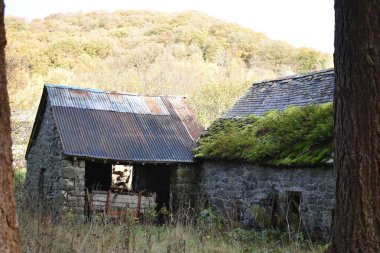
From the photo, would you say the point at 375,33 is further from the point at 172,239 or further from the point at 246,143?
the point at 246,143

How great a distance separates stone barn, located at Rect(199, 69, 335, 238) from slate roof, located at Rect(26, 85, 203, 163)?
107cm

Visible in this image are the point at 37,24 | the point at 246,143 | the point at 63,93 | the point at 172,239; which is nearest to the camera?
the point at 172,239

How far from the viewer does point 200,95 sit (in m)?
33.6

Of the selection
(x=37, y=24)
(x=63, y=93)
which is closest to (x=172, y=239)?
(x=63, y=93)

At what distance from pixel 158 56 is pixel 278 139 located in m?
35.8

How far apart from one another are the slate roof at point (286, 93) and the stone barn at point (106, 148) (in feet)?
6.00

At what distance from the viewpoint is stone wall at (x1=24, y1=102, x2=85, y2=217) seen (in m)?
13.3

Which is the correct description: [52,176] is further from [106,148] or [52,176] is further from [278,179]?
[278,179]

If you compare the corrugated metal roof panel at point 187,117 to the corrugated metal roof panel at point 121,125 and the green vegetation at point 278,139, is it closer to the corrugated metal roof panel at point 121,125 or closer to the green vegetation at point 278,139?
the corrugated metal roof panel at point 121,125

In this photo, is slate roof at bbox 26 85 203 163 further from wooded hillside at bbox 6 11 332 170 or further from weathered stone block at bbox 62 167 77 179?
wooded hillside at bbox 6 11 332 170

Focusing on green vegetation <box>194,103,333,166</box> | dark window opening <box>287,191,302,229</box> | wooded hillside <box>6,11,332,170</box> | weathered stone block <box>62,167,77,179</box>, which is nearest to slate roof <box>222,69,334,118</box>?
green vegetation <box>194,103,333,166</box>

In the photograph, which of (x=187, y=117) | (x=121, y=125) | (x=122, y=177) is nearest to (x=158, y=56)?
(x=122, y=177)

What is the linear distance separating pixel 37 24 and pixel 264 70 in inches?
1022

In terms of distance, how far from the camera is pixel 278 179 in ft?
38.5
